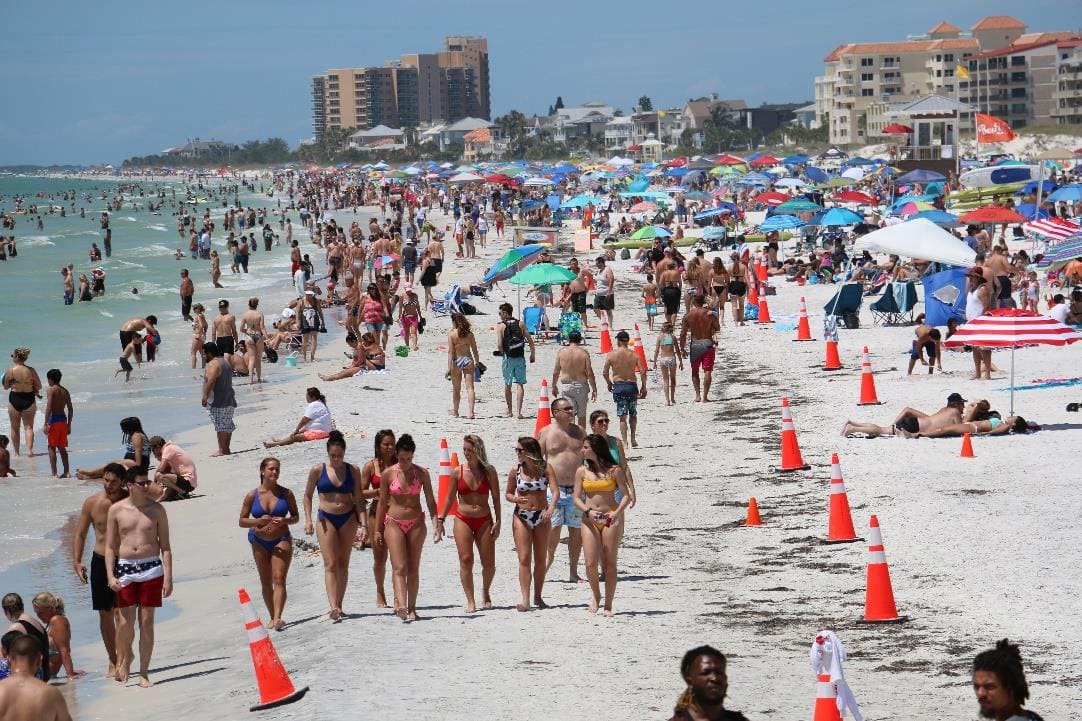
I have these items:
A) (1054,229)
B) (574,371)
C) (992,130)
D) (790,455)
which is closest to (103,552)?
(574,371)

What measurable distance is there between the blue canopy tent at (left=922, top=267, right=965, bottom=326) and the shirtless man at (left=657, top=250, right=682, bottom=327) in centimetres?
461

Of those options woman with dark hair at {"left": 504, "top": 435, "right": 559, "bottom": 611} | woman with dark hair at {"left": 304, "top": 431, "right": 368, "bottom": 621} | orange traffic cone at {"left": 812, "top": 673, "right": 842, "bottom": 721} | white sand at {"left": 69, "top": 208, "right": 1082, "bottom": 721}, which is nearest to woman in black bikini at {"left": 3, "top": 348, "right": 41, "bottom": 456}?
white sand at {"left": 69, "top": 208, "right": 1082, "bottom": 721}

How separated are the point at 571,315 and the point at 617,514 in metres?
15.5

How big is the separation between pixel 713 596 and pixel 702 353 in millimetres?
8678

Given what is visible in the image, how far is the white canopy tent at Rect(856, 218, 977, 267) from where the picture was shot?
2023 cm

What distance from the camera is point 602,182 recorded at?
83812 mm

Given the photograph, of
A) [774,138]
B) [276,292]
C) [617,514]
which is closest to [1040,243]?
[276,292]

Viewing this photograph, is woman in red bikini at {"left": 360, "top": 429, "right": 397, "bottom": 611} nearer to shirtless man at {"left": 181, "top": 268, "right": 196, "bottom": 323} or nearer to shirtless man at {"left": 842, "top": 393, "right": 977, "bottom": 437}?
shirtless man at {"left": 842, "top": 393, "right": 977, "bottom": 437}

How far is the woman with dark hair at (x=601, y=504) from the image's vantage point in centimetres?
855

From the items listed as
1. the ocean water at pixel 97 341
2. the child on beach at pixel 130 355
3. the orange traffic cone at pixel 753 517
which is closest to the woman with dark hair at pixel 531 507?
the orange traffic cone at pixel 753 517

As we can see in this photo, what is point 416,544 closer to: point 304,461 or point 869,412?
point 304,461

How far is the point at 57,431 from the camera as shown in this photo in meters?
16.2

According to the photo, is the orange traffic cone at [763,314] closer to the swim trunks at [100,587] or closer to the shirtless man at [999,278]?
the shirtless man at [999,278]

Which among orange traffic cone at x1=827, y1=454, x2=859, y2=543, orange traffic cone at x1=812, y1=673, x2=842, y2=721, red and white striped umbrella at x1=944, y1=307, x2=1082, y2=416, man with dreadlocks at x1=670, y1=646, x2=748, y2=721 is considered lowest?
orange traffic cone at x1=827, y1=454, x2=859, y2=543
